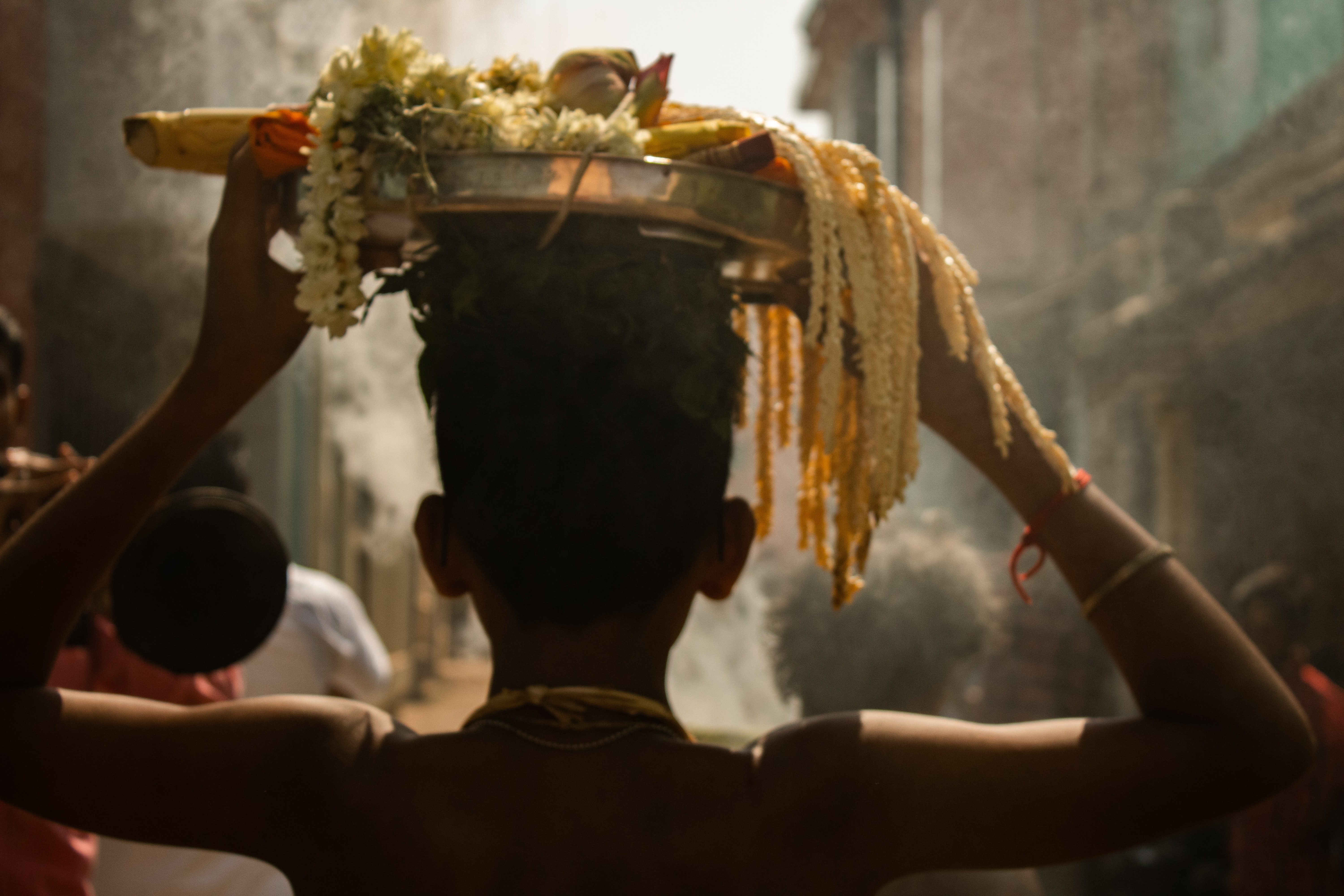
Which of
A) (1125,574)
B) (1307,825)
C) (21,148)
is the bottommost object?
(1307,825)

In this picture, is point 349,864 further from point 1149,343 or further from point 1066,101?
point 1066,101

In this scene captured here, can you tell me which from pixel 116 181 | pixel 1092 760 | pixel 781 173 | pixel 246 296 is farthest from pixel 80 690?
pixel 116 181

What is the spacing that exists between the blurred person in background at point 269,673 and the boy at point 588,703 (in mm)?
1272

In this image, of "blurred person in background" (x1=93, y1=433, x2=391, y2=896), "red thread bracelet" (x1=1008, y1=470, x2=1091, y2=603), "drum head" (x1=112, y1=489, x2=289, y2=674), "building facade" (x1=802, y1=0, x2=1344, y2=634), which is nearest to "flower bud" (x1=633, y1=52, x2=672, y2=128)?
"red thread bracelet" (x1=1008, y1=470, x2=1091, y2=603)

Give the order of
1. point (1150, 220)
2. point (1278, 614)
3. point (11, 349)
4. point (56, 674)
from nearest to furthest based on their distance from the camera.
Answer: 1. point (56, 674)
2. point (11, 349)
3. point (1278, 614)
4. point (1150, 220)

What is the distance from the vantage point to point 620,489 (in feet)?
4.05

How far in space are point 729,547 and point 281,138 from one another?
2.29 feet

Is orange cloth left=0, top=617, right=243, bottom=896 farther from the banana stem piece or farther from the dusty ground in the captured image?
the dusty ground

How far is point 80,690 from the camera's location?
2230 mm

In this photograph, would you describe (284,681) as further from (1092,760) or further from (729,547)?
(1092,760)

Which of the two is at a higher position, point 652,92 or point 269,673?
point 652,92

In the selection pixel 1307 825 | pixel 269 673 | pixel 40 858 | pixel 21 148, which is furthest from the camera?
pixel 21 148

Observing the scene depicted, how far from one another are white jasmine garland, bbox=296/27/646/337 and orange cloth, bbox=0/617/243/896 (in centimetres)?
85

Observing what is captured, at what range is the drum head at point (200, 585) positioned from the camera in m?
1.99
